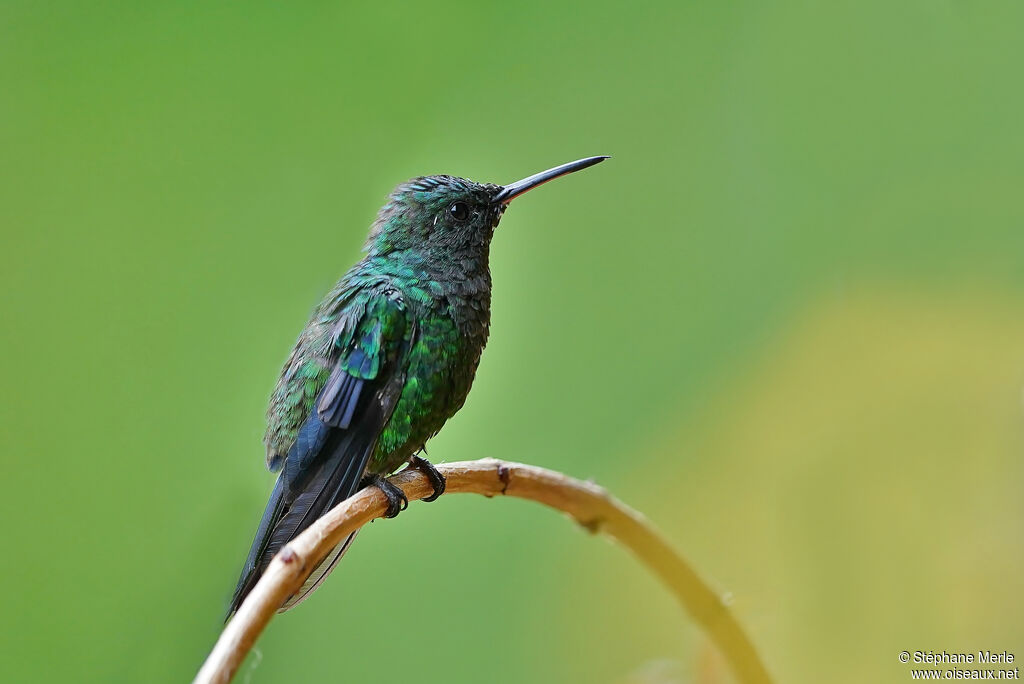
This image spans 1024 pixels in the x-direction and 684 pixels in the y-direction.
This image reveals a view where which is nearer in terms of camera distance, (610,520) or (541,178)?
(610,520)

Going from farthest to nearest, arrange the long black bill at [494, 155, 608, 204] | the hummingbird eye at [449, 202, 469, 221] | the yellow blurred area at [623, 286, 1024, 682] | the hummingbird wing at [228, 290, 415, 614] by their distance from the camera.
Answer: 1. the yellow blurred area at [623, 286, 1024, 682]
2. the hummingbird eye at [449, 202, 469, 221]
3. the long black bill at [494, 155, 608, 204]
4. the hummingbird wing at [228, 290, 415, 614]

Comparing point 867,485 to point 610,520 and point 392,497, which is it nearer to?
point 610,520

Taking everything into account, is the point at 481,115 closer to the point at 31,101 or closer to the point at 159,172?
the point at 159,172

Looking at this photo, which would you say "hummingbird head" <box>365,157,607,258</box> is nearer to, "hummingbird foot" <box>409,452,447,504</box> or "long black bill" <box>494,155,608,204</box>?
"long black bill" <box>494,155,608,204</box>

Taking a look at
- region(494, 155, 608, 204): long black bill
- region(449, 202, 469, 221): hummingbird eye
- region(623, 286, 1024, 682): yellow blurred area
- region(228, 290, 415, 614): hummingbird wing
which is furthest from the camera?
region(623, 286, 1024, 682): yellow blurred area

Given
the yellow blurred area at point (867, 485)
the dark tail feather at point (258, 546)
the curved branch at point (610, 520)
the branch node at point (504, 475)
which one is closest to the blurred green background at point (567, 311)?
the yellow blurred area at point (867, 485)

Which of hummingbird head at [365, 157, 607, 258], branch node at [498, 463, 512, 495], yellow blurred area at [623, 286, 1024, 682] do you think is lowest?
yellow blurred area at [623, 286, 1024, 682]

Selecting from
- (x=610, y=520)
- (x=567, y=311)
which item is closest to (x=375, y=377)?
(x=610, y=520)

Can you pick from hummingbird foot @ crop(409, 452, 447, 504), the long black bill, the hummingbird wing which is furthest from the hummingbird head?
hummingbird foot @ crop(409, 452, 447, 504)
